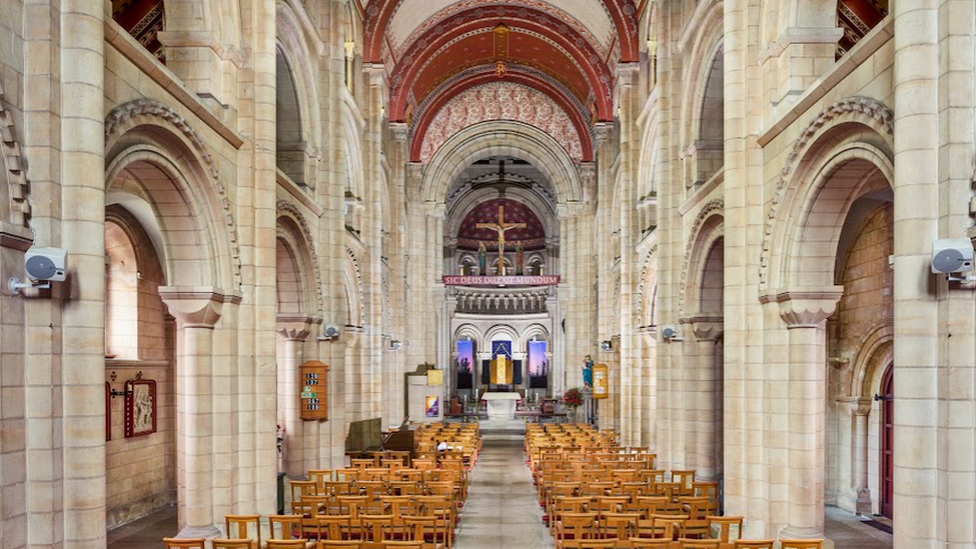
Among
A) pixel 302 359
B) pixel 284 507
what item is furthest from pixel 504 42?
pixel 284 507

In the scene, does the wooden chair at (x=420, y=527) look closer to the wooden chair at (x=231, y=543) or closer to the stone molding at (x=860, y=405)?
the wooden chair at (x=231, y=543)

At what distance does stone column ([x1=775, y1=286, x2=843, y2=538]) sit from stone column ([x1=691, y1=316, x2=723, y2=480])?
17.7 feet

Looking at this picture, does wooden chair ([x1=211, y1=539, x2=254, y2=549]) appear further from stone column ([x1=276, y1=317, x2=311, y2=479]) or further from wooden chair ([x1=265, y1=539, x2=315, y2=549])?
stone column ([x1=276, y1=317, x2=311, y2=479])

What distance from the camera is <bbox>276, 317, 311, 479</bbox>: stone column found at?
17.6 meters

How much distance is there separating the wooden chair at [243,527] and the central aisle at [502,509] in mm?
3412

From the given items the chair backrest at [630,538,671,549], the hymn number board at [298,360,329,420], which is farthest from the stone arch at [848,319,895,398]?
the hymn number board at [298,360,329,420]

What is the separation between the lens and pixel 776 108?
1247 cm

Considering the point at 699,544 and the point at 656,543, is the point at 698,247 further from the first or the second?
the point at 699,544

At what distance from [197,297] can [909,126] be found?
902cm

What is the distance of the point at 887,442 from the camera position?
15609mm

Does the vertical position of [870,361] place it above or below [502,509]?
above

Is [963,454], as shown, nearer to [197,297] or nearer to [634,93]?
[197,297]

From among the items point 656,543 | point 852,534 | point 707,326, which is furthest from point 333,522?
point 707,326

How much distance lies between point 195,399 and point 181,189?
2967 mm
